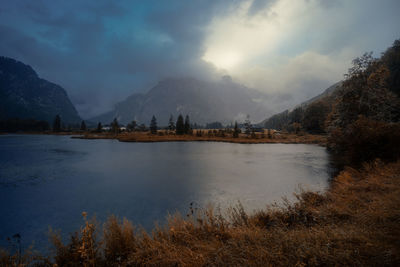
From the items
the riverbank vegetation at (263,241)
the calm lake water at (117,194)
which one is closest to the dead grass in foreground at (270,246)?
the riverbank vegetation at (263,241)

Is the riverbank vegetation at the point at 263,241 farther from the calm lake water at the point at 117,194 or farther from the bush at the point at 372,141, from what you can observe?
the bush at the point at 372,141

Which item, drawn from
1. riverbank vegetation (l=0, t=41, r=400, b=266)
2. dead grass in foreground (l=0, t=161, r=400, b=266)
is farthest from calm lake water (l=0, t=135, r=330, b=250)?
dead grass in foreground (l=0, t=161, r=400, b=266)

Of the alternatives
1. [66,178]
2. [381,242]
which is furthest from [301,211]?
[66,178]

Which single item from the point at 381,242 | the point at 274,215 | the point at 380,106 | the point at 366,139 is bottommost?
the point at 274,215

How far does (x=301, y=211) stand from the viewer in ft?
21.3

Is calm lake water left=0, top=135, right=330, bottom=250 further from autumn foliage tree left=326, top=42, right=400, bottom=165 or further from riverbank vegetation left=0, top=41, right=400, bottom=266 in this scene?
autumn foliage tree left=326, top=42, right=400, bottom=165

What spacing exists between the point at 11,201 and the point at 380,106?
30050mm

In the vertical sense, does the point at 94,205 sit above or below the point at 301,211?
below

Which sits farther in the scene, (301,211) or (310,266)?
(301,211)

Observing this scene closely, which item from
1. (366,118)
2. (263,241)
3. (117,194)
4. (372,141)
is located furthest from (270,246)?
(366,118)

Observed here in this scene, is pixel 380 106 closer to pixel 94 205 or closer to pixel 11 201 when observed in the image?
pixel 94 205

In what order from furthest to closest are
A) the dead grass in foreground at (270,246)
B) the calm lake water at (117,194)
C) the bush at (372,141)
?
the bush at (372,141) < the calm lake water at (117,194) < the dead grass in foreground at (270,246)

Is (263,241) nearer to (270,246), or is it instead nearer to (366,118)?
(270,246)

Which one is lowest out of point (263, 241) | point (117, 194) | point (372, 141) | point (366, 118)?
point (117, 194)
